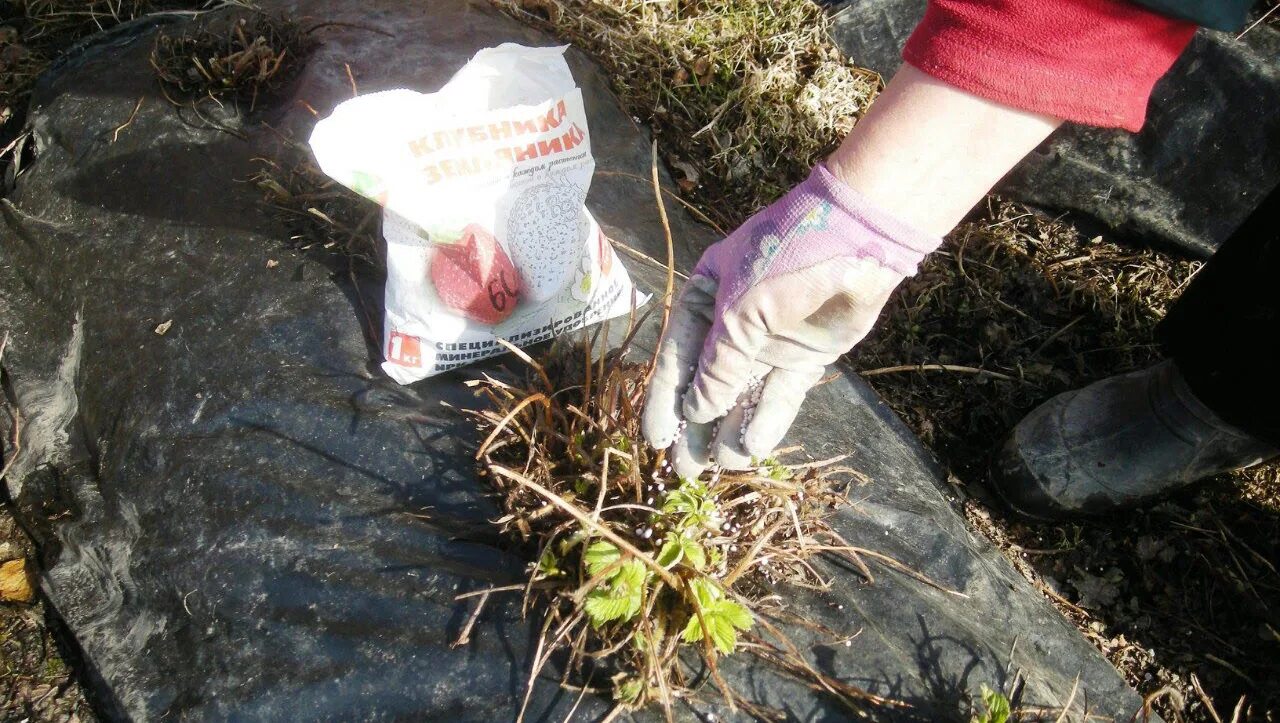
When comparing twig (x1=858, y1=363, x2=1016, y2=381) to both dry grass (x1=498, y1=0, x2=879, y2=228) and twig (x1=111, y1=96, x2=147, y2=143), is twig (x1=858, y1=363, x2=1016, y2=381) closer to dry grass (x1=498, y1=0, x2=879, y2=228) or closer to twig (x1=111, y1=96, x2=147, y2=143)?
dry grass (x1=498, y1=0, x2=879, y2=228)

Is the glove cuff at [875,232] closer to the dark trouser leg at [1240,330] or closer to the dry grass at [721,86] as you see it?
the dark trouser leg at [1240,330]

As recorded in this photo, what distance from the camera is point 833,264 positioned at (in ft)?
4.49

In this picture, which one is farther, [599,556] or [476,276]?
[476,276]

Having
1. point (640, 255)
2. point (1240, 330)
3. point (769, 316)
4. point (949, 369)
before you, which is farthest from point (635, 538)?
point (1240, 330)

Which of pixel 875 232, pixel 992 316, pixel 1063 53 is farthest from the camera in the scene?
pixel 992 316

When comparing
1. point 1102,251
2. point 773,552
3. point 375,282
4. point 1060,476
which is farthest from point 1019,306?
point 375,282

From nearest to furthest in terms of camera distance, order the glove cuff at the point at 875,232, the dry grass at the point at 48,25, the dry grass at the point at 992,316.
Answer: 1. the glove cuff at the point at 875,232
2. the dry grass at the point at 992,316
3. the dry grass at the point at 48,25

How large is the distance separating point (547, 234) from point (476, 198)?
18 centimetres

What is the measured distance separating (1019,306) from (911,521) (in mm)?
1161

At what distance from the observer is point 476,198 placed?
1.71 meters

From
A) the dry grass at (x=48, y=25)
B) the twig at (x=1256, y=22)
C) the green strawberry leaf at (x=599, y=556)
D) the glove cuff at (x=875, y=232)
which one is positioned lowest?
the dry grass at (x=48, y=25)

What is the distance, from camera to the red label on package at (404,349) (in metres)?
1.75

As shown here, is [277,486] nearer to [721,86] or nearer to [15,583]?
[15,583]

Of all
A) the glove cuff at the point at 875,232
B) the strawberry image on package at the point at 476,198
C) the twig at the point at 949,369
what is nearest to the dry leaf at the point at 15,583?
the strawberry image on package at the point at 476,198
